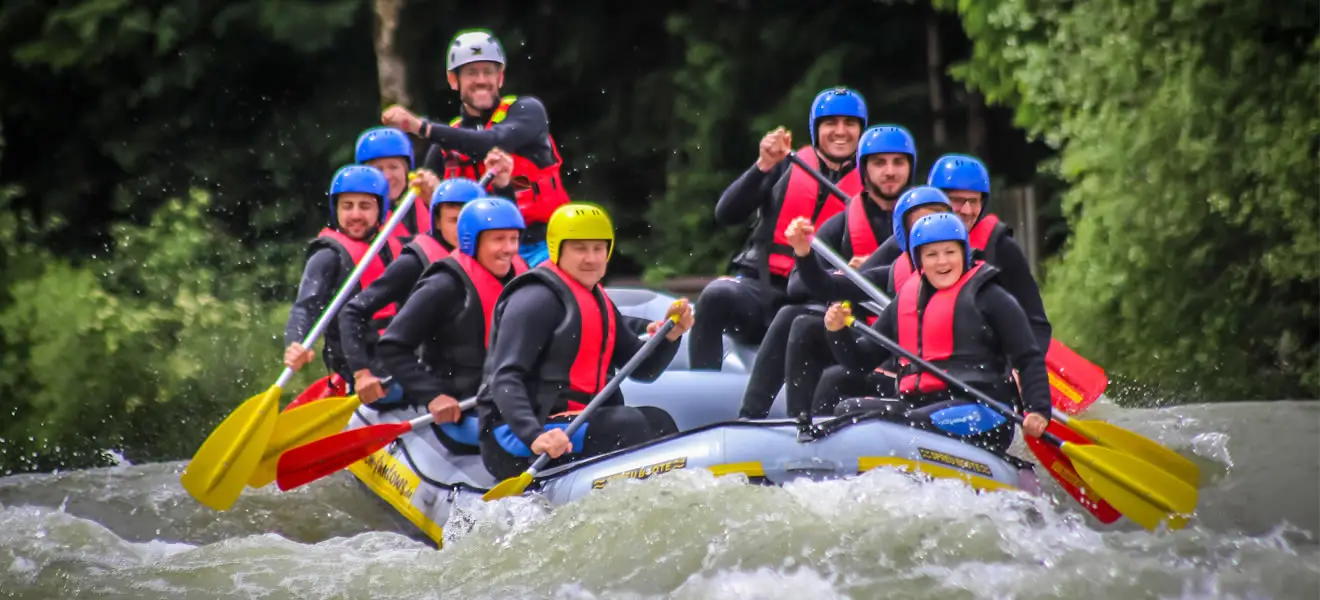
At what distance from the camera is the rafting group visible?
7.44m

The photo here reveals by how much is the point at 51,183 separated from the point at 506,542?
1036 centimetres

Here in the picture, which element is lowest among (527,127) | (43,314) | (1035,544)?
(1035,544)

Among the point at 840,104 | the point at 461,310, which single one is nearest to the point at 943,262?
the point at 840,104

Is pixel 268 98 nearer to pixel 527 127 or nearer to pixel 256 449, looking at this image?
pixel 527 127

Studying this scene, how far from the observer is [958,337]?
751cm

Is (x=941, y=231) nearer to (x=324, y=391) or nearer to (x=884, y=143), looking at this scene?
(x=884, y=143)

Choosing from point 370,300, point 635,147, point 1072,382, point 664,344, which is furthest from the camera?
point 635,147

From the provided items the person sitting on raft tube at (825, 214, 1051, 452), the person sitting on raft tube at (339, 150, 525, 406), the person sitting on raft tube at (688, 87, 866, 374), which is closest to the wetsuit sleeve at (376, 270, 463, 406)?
the person sitting on raft tube at (339, 150, 525, 406)

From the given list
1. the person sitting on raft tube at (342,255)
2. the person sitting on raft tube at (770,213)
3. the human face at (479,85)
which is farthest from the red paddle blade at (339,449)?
the human face at (479,85)

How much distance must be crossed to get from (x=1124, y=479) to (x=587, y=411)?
2.06 m

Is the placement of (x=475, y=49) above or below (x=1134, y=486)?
above

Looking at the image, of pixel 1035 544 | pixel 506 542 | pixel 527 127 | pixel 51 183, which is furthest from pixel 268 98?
pixel 1035 544

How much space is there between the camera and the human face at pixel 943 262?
24.8 ft

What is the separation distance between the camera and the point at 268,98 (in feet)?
53.3
